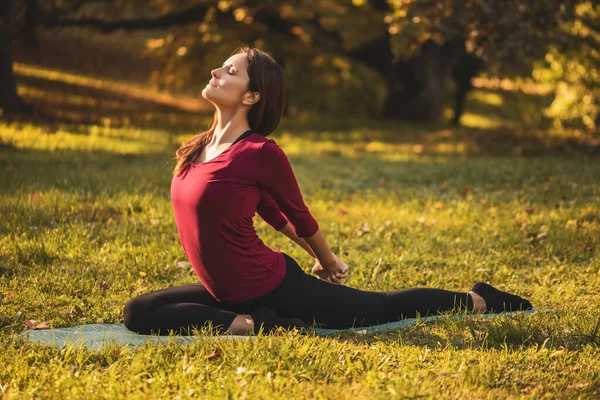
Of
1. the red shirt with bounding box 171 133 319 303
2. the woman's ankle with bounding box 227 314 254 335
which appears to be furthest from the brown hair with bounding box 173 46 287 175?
the woman's ankle with bounding box 227 314 254 335

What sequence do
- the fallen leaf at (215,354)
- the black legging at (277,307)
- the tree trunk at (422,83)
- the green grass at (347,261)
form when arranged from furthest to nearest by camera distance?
1. the tree trunk at (422,83)
2. the black legging at (277,307)
3. the fallen leaf at (215,354)
4. the green grass at (347,261)

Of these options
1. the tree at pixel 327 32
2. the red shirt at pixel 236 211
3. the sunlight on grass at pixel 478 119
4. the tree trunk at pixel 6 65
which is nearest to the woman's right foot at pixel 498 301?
the red shirt at pixel 236 211

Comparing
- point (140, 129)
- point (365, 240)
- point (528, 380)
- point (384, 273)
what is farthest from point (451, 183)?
point (140, 129)

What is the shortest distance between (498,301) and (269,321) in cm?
165

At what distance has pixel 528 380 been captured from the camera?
359cm

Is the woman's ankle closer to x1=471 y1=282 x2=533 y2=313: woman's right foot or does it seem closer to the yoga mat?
the yoga mat

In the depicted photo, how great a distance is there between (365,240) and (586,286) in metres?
2.12

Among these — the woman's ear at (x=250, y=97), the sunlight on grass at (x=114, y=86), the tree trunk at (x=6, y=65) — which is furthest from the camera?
the sunlight on grass at (x=114, y=86)

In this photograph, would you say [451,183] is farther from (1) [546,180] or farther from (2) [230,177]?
(2) [230,177]

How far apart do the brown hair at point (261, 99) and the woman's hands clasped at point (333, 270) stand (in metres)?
0.90

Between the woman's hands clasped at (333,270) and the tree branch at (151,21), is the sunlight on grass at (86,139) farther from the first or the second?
the woman's hands clasped at (333,270)

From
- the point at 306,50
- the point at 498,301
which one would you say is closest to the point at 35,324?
the point at 498,301

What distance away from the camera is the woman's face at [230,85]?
3.99 m

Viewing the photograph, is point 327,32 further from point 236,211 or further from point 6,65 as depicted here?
point 236,211
